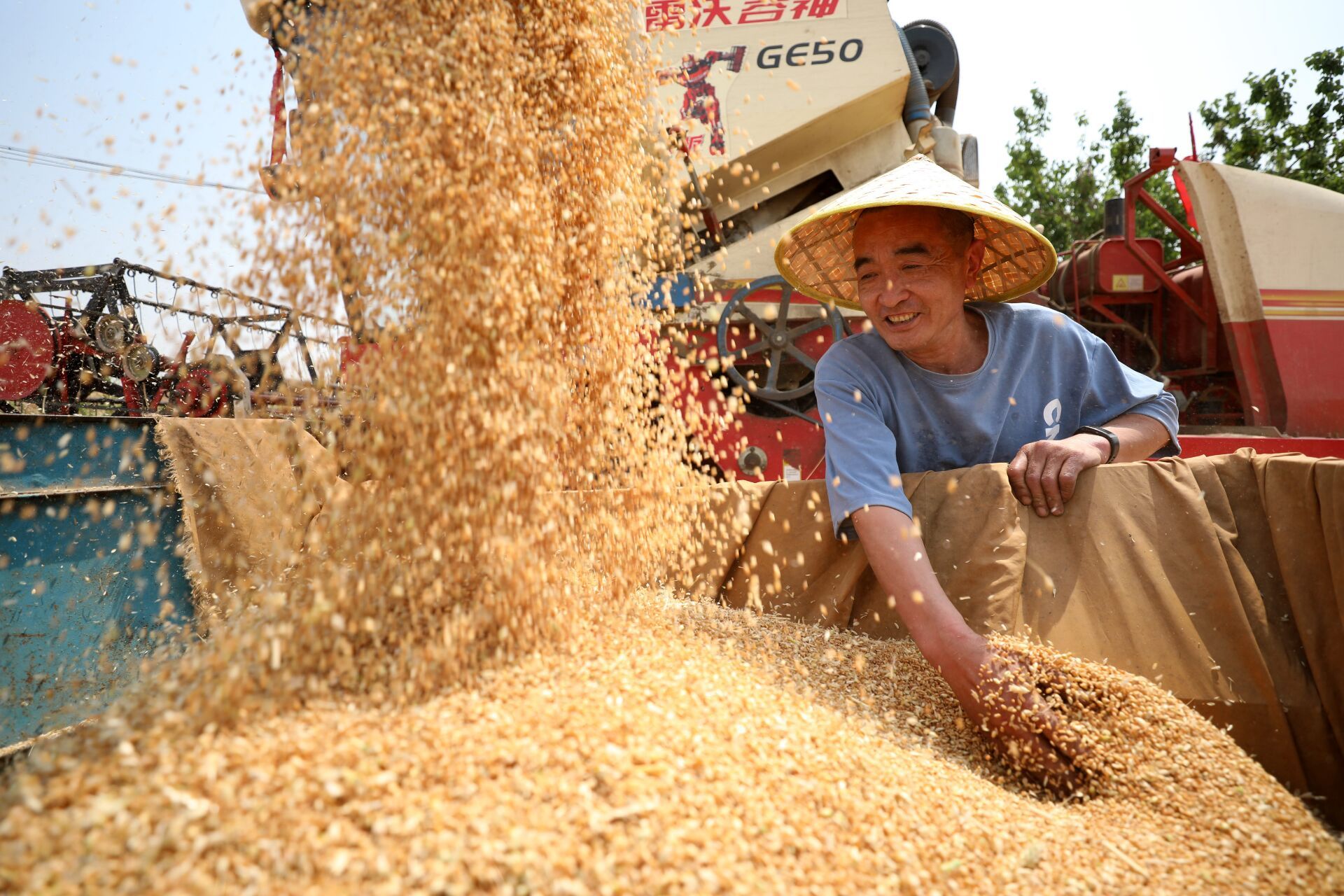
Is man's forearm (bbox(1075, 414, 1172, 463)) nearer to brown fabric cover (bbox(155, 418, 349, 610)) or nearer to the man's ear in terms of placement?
the man's ear

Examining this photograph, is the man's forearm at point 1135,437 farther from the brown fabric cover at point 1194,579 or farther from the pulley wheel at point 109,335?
the pulley wheel at point 109,335

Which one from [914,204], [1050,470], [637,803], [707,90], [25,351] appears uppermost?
[707,90]

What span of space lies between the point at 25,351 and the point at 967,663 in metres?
6.62

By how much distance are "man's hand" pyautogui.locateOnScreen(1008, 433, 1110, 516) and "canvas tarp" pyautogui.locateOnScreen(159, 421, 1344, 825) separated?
3 cm

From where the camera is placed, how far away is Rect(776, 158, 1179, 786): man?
1788mm

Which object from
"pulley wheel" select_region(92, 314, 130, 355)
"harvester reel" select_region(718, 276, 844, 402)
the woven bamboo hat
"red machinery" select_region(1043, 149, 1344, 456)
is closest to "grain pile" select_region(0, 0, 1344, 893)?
the woven bamboo hat

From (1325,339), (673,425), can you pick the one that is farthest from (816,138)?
(1325,339)

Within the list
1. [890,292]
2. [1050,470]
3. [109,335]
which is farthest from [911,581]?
[109,335]

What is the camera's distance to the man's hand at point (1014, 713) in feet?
4.48

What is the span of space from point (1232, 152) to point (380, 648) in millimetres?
13969

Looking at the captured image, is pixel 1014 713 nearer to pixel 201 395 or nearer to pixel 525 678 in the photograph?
pixel 525 678

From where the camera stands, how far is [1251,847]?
1.20 meters

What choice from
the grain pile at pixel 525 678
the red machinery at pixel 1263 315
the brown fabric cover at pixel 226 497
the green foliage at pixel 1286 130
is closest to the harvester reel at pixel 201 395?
the brown fabric cover at pixel 226 497

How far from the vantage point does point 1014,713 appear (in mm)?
1399
